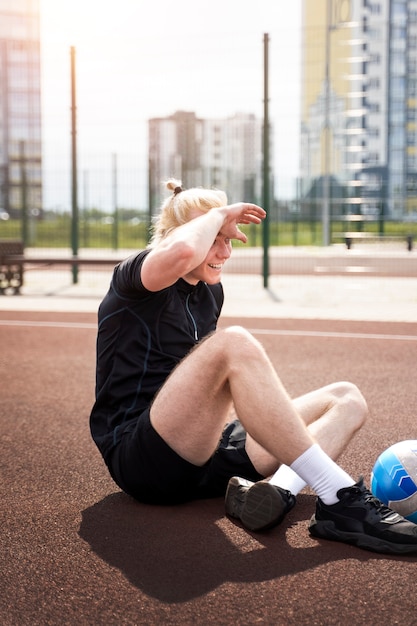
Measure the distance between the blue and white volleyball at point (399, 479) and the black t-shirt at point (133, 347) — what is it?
98 cm

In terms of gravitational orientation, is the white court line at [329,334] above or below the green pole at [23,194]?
below

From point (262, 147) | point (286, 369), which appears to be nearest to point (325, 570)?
point (286, 369)

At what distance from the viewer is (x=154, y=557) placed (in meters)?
3.61

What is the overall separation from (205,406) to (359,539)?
2.54 feet

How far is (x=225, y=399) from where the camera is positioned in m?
3.79

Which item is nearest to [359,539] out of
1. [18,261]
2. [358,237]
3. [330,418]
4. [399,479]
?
[399,479]

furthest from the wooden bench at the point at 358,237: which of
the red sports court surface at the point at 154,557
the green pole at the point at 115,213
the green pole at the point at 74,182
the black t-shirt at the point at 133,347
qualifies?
the black t-shirt at the point at 133,347

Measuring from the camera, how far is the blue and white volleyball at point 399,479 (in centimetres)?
396

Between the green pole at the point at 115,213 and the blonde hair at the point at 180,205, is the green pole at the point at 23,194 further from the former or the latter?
the blonde hair at the point at 180,205

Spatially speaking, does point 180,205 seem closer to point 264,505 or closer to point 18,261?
point 264,505

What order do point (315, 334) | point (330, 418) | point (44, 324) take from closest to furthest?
point (330, 418)
point (315, 334)
point (44, 324)

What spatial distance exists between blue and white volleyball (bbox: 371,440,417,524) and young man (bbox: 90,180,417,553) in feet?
0.66

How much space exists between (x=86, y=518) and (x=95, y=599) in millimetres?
917

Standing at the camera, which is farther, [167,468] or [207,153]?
[207,153]
